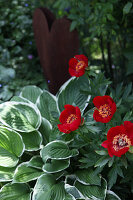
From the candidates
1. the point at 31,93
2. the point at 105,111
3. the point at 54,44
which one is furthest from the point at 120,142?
the point at 54,44

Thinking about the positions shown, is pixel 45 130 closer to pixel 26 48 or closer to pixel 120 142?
pixel 120 142

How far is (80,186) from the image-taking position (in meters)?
1.49

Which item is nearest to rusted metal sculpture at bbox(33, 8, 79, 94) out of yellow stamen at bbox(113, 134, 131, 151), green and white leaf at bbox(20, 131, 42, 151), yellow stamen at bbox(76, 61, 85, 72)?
green and white leaf at bbox(20, 131, 42, 151)

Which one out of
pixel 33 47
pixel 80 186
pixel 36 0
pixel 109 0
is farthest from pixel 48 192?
pixel 36 0

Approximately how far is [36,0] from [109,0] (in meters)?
1.48

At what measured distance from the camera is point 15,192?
1.50 metres

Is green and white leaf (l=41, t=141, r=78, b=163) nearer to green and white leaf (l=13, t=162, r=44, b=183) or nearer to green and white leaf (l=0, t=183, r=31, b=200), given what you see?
green and white leaf (l=13, t=162, r=44, b=183)

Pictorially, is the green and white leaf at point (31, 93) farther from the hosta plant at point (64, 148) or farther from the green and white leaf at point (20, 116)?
the green and white leaf at point (20, 116)

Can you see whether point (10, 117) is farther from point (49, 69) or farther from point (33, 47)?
point (33, 47)

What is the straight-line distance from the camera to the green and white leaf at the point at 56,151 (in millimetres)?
1470

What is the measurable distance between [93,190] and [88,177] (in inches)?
3.0

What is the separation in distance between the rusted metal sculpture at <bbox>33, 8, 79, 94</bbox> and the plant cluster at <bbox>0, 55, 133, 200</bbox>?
0.48 m

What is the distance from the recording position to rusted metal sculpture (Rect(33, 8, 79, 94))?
2.12 meters

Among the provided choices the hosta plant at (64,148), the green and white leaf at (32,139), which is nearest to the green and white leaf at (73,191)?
the hosta plant at (64,148)
